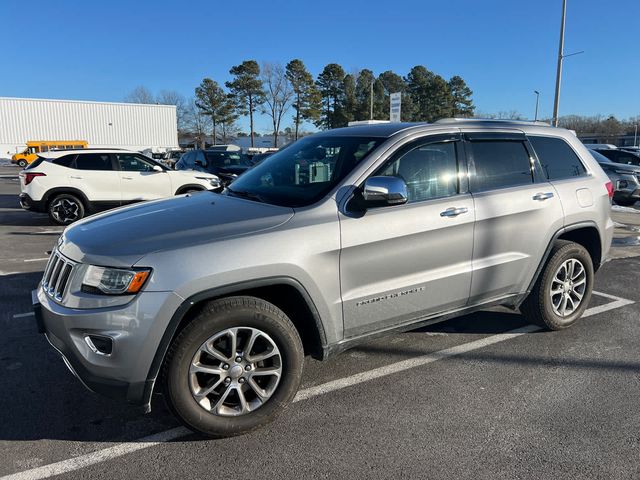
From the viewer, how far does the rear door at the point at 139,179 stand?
37.0ft

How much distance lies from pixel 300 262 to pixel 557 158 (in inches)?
113

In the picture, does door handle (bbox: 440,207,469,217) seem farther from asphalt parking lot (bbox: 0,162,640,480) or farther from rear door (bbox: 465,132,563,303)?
asphalt parking lot (bbox: 0,162,640,480)

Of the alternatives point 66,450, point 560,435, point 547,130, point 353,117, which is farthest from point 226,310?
point 353,117

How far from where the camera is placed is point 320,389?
11.4ft

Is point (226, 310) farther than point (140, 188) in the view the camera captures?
No

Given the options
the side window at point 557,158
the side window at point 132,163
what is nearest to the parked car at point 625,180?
the side window at point 557,158

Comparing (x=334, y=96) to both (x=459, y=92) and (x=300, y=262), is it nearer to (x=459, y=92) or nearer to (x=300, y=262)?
(x=459, y=92)

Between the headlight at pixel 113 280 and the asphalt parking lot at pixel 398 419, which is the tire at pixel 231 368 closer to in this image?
the asphalt parking lot at pixel 398 419

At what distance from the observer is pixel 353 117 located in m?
56.5

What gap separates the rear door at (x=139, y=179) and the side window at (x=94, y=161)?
0.77 ft

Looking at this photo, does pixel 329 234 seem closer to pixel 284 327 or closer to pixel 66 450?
pixel 284 327

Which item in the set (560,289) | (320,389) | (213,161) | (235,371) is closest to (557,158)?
(560,289)

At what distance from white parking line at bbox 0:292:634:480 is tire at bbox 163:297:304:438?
300 millimetres

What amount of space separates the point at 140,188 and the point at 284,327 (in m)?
9.54
